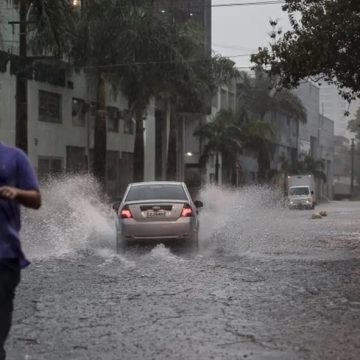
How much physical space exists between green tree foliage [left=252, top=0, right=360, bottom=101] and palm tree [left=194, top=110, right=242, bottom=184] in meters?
34.7

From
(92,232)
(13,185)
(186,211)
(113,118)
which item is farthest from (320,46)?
(113,118)

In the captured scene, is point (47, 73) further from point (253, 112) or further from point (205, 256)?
point (253, 112)

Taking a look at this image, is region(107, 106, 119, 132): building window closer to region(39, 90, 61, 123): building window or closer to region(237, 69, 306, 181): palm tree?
region(39, 90, 61, 123): building window

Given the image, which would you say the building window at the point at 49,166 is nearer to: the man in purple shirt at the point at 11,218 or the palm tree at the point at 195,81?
the palm tree at the point at 195,81

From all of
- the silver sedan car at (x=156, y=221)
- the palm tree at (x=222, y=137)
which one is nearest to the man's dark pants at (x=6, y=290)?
the silver sedan car at (x=156, y=221)

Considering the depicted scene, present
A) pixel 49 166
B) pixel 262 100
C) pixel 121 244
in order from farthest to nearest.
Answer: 1. pixel 262 100
2. pixel 49 166
3. pixel 121 244

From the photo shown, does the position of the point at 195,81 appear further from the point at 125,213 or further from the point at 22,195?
the point at 22,195

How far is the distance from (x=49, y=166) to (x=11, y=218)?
30.5 metres

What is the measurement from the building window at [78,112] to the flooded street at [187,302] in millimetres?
20799

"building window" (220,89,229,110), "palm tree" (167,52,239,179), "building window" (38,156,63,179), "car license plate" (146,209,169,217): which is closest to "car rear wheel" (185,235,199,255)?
"car license plate" (146,209,169,217)

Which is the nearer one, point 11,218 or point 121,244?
point 11,218

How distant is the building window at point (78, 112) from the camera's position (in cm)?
3716

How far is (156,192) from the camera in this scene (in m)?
15.0

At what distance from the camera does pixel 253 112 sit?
65.5 m
